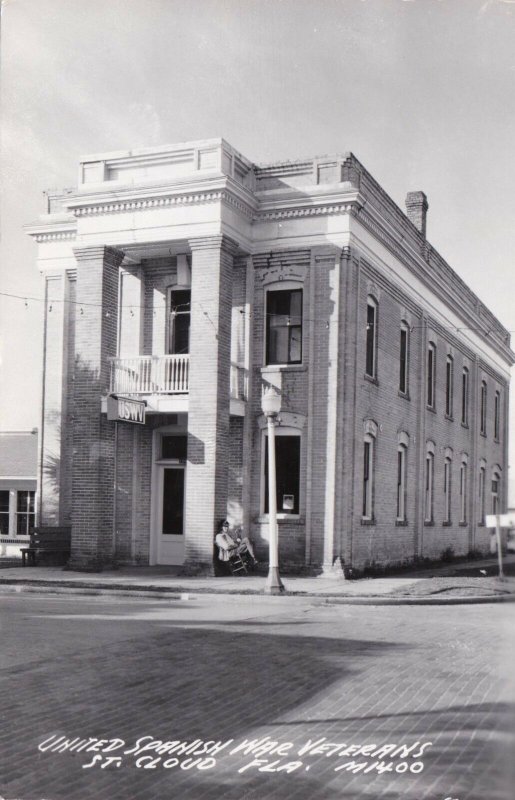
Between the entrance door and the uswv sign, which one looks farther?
the entrance door

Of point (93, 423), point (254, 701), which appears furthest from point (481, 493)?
point (254, 701)

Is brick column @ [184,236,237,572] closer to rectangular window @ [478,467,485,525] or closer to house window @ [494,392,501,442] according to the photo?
rectangular window @ [478,467,485,525]

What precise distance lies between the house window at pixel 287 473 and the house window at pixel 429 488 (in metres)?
7.14

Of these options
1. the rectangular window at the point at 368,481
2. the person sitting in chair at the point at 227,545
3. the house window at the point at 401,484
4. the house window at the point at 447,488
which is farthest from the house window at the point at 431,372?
the person sitting in chair at the point at 227,545

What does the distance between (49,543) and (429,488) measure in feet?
36.6

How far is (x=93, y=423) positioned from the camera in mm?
20312

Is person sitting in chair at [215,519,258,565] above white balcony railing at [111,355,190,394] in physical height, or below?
below

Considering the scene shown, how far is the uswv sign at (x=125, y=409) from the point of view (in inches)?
779

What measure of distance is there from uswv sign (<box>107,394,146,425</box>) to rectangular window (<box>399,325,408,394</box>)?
320 inches

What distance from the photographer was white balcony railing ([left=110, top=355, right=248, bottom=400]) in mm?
20438

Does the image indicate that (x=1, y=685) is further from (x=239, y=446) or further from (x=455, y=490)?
(x=455, y=490)

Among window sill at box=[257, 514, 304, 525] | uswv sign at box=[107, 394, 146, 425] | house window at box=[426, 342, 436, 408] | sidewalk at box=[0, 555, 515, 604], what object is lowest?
sidewalk at box=[0, 555, 515, 604]

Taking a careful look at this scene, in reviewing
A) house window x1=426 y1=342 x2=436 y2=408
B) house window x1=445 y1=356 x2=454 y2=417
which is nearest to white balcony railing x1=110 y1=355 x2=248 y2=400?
house window x1=426 y1=342 x2=436 y2=408

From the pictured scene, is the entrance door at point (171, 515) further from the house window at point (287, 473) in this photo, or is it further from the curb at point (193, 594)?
the curb at point (193, 594)
